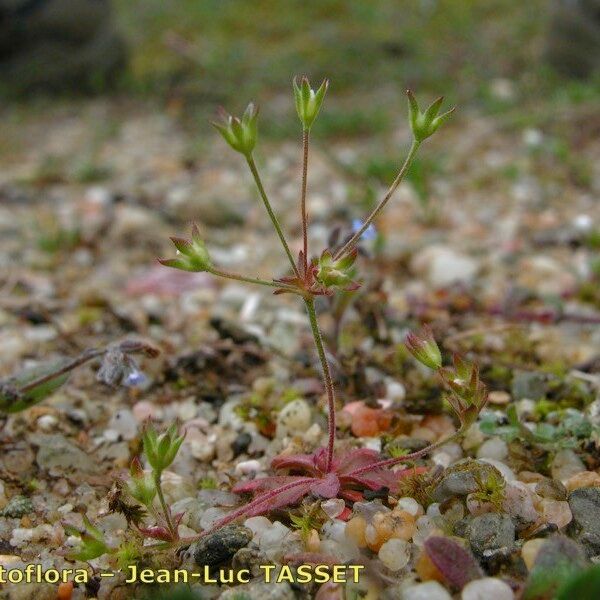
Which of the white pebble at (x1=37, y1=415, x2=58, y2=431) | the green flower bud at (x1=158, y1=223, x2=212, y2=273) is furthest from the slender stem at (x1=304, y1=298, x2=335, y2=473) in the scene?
the white pebble at (x1=37, y1=415, x2=58, y2=431)

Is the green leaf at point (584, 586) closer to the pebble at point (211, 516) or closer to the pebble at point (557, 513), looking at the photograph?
the pebble at point (557, 513)

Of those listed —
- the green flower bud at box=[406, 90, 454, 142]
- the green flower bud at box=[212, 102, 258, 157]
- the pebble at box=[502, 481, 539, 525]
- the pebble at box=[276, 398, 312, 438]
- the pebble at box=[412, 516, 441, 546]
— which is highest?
the green flower bud at box=[406, 90, 454, 142]

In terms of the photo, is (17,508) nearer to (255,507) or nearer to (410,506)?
(255,507)

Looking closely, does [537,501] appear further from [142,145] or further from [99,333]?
[142,145]

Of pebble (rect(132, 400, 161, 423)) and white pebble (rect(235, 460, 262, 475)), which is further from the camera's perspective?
pebble (rect(132, 400, 161, 423))

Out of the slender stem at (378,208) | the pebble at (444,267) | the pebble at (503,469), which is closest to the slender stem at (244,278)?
the slender stem at (378,208)

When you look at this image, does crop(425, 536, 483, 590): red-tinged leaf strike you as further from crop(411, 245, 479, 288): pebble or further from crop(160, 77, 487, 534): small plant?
crop(411, 245, 479, 288): pebble
